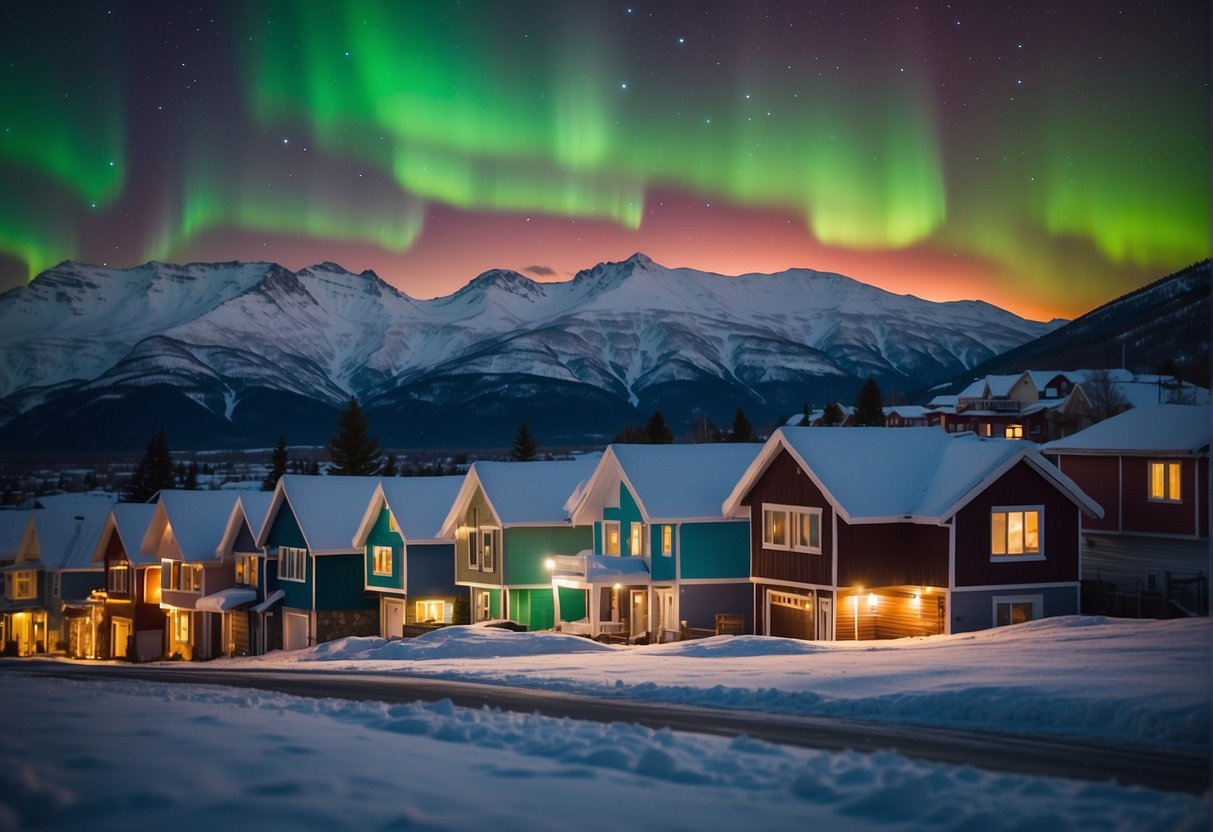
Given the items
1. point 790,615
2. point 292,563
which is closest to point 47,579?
point 292,563

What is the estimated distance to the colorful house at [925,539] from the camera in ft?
127

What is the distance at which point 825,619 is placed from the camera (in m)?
40.1

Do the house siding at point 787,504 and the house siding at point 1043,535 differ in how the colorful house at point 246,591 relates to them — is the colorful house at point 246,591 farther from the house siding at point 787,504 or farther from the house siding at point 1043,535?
the house siding at point 1043,535

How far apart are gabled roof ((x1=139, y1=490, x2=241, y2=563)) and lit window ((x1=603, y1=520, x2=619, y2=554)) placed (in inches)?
850

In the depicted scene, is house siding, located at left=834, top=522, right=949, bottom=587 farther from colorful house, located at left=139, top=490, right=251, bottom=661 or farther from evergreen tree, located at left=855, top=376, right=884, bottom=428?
evergreen tree, located at left=855, top=376, right=884, bottom=428

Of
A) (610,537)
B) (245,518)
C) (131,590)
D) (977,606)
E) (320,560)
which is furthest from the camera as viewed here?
(131,590)

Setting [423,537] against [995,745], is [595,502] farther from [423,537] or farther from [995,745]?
[995,745]

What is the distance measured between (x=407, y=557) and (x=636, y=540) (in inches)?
440

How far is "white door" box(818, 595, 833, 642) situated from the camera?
39656 millimetres

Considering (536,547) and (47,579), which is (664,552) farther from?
(47,579)

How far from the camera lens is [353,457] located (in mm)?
106312

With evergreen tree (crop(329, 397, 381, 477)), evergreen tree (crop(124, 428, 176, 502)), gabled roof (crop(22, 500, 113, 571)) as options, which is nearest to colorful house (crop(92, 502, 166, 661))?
gabled roof (crop(22, 500, 113, 571))

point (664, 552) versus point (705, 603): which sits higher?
→ point (664, 552)

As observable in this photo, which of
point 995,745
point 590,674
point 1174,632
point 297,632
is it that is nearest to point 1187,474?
point 1174,632
